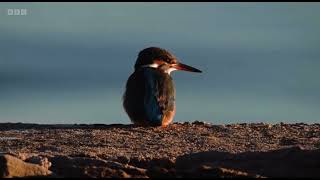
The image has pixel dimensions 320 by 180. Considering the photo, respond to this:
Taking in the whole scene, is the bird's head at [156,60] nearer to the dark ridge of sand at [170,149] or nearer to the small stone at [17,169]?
the dark ridge of sand at [170,149]

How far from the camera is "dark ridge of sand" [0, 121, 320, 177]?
6.22 meters

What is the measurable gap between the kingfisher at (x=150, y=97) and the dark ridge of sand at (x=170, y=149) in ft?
0.98

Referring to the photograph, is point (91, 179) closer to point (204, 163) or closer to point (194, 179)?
point (194, 179)

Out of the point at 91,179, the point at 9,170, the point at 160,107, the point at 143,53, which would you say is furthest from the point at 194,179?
the point at 143,53

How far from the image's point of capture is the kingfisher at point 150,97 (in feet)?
36.2

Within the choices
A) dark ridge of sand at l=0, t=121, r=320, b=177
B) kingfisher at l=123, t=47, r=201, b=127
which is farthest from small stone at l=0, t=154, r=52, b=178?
kingfisher at l=123, t=47, r=201, b=127

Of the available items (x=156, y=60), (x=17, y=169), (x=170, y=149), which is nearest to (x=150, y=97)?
(x=156, y=60)

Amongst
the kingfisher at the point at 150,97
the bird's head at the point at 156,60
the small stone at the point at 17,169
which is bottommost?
the small stone at the point at 17,169

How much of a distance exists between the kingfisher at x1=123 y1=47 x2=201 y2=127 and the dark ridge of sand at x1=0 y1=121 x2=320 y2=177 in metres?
0.30

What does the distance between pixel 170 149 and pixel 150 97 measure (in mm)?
2807

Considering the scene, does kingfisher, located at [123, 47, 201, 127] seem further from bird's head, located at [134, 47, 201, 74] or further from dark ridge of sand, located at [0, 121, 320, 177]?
dark ridge of sand, located at [0, 121, 320, 177]

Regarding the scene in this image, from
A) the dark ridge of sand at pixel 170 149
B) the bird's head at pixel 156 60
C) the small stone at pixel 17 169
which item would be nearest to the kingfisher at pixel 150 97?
the bird's head at pixel 156 60

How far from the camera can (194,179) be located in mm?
5906

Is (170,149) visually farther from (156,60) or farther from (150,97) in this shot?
(156,60)
